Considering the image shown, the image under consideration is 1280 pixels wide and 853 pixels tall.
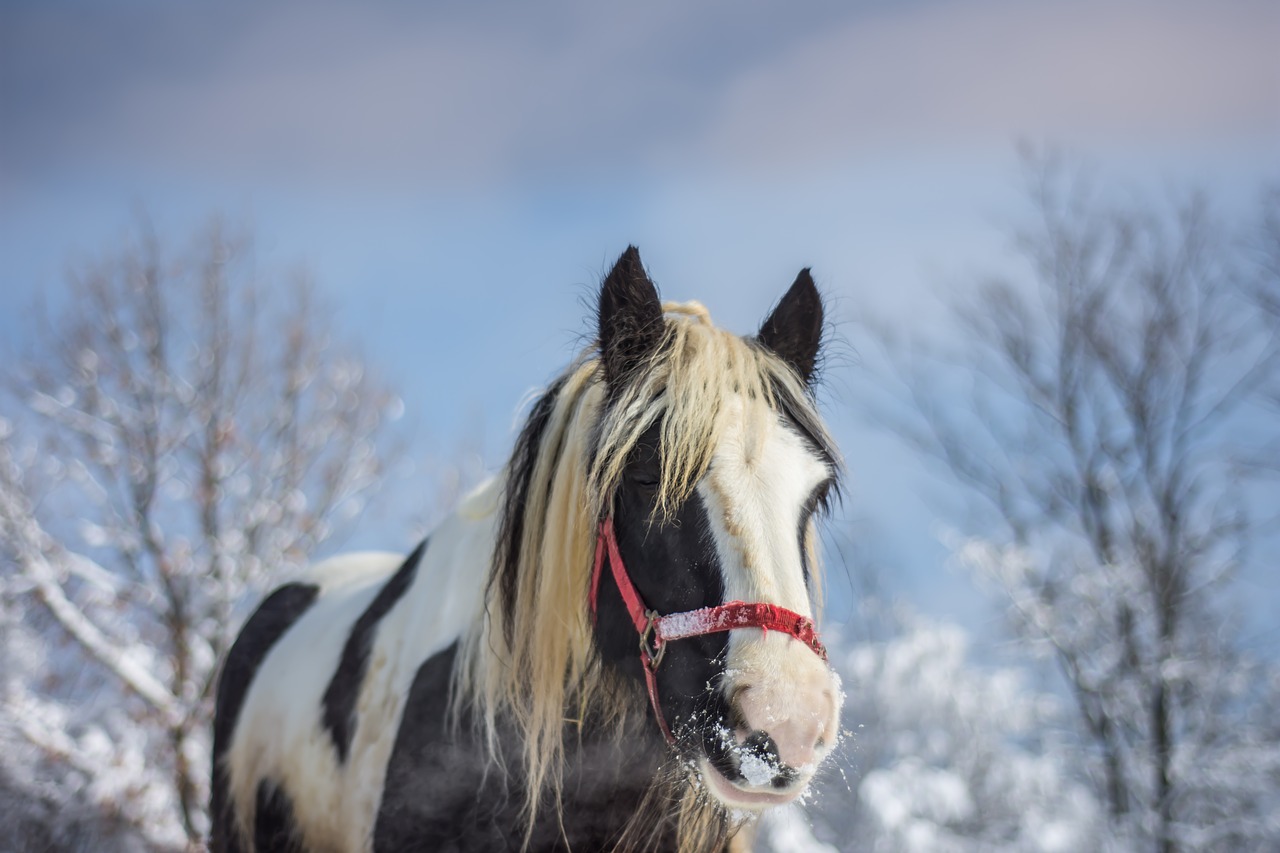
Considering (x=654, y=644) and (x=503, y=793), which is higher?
(x=654, y=644)

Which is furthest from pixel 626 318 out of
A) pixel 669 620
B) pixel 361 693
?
pixel 361 693

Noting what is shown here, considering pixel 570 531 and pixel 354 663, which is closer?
pixel 570 531

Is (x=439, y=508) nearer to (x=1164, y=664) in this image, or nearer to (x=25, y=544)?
(x=25, y=544)

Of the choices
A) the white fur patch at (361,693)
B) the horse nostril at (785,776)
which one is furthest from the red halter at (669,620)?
the white fur patch at (361,693)

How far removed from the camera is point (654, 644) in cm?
214

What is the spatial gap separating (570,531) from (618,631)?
30cm

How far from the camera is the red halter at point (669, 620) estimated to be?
1930 mm

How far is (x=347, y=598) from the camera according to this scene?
3791 millimetres

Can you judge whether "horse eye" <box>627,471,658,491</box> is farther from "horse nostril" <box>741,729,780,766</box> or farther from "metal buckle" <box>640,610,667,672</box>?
"horse nostril" <box>741,729,780,766</box>

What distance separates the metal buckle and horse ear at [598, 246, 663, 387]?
63 centimetres

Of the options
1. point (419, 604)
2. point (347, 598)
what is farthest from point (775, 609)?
point (347, 598)

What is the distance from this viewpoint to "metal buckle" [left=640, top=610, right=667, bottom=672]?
2.12m

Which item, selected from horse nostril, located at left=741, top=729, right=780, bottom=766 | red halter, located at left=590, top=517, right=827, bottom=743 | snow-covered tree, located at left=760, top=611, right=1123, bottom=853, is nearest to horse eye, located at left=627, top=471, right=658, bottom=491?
red halter, located at left=590, top=517, right=827, bottom=743

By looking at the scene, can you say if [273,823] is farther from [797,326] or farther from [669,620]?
[797,326]
